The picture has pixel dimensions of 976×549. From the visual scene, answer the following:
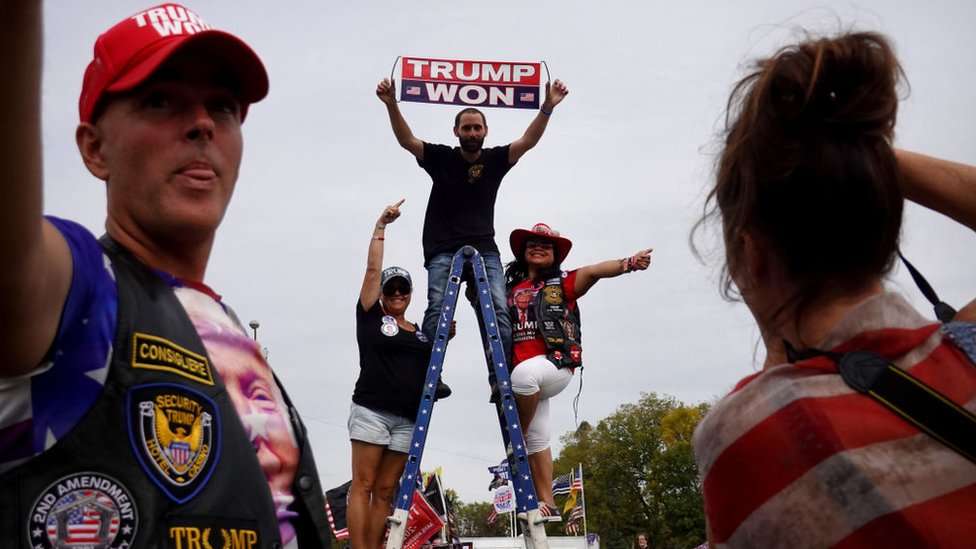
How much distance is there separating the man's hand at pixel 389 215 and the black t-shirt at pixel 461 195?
417mm

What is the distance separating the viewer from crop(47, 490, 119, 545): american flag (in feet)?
5.52

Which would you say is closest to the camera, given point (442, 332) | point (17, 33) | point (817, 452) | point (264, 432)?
point (17, 33)

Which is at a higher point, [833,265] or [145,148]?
[145,148]

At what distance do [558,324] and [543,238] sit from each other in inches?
30.4

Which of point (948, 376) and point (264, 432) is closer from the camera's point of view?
point (948, 376)

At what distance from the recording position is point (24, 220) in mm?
1438

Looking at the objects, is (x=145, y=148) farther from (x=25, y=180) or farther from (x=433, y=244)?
(x=433, y=244)

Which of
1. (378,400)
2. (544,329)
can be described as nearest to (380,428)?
(378,400)

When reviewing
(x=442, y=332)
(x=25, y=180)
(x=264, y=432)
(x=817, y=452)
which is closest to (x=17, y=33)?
(x=25, y=180)

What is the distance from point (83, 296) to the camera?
1.72 meters

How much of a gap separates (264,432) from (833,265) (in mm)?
1260

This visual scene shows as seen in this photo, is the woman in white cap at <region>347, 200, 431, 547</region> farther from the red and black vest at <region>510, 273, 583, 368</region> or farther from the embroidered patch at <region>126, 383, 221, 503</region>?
the embroidered patch at <region>126, 383, 221, 503</region>

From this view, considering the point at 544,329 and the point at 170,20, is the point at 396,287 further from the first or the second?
the point at 170,20

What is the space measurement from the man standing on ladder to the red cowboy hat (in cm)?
21
